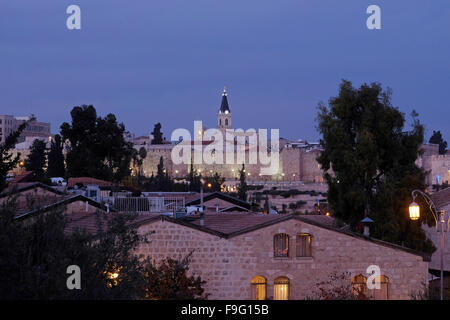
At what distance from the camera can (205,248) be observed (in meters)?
18.7

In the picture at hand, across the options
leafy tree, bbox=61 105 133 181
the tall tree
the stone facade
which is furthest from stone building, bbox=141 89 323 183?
the stone facade

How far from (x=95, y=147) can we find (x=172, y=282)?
38.8m

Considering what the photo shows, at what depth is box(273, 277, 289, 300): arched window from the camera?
19.3 meters

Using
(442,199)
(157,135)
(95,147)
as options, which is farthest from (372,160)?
(157,135)

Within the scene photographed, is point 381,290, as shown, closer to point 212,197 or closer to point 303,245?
point 303,245

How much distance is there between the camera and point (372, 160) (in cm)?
2772

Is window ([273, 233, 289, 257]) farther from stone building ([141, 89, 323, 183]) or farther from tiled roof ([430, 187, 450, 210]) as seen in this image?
stone building ([141, 89, 323, 183])

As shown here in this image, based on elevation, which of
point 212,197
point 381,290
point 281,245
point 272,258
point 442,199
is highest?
point 212,197

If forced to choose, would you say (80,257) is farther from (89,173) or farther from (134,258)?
(89,173)

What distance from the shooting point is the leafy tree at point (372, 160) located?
26812mm

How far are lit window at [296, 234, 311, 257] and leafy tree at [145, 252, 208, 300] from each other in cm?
300

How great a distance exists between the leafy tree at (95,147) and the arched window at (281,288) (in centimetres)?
3288

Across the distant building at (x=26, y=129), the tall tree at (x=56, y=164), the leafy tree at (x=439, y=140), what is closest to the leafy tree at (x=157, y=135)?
the distant building at (x=26, y=129)
